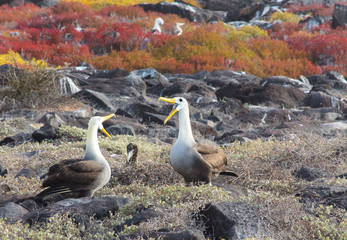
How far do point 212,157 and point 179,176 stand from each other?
0.83 meters

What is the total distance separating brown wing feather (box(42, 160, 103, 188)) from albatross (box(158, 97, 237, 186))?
0.81 m

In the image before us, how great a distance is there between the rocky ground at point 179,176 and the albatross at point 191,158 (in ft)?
0.80

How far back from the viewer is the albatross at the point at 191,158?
534cm

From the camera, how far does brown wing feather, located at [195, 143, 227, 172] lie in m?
5.47

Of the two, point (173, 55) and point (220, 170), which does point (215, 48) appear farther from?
point (220, 170)

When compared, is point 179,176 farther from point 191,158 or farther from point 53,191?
point 53,191

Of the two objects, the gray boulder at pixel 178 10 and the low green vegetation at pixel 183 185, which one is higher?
the low green vegetation at pixel 183 185

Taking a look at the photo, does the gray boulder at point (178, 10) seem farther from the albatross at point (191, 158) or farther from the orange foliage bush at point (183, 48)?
the albatross at point (191, 158)

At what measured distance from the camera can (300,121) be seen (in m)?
11.0

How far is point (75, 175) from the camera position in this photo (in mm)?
5098

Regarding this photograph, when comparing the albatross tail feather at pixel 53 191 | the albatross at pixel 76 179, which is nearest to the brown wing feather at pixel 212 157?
the albatross at pixel 76 179

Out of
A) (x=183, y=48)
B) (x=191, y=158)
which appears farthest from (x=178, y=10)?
(x=191, y=158)

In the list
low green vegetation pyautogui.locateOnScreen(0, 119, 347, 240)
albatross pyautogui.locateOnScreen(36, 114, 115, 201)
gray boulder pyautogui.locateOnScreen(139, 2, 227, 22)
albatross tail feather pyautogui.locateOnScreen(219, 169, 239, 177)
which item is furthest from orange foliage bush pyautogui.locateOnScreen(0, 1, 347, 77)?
albatross pyautogui.locateOnScreen(36, 114, 115, 201)

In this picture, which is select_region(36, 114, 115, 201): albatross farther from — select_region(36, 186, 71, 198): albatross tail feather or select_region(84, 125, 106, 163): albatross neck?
select_region(84, 125, 106, 163): albatross neck
